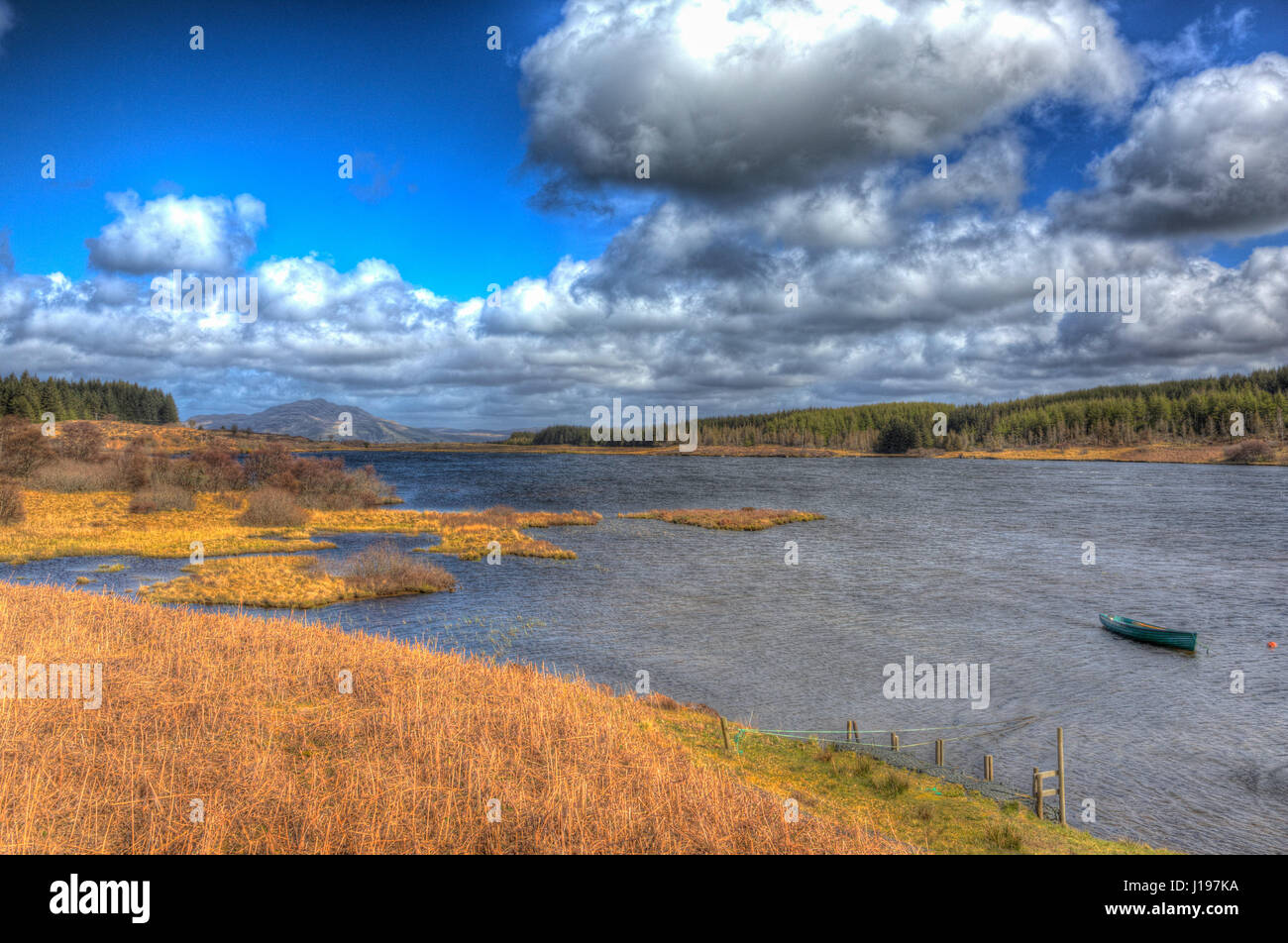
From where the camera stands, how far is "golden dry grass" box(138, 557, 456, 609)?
129ft

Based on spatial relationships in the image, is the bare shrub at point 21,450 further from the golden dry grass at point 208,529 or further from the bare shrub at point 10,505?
the bare shrub at point 10,505

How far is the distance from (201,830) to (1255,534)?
8909 centimetres

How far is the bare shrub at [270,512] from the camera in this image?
229ft

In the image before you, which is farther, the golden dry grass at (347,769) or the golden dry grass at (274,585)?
the golden dry grass at (274,585)

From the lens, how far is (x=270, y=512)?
7025cm

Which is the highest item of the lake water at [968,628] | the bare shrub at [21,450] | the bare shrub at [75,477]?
the bare shrub at [21,450]

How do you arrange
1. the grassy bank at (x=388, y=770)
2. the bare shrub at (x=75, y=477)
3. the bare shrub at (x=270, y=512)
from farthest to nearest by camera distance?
the bare shrub at (x=75, y=477)
the bare shrub at (x=270, y=512)
the grassy bank at (x=388, y=770)

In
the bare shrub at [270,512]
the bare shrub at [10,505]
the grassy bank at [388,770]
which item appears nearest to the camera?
the grassy bank at [388,770]

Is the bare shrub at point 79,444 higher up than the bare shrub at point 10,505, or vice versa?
the bare shrub at point 79,444

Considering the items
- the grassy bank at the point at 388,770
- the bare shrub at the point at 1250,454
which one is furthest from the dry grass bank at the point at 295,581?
the bare shrub at the point at 1250,454

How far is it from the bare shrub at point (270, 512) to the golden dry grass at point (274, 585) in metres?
21.1

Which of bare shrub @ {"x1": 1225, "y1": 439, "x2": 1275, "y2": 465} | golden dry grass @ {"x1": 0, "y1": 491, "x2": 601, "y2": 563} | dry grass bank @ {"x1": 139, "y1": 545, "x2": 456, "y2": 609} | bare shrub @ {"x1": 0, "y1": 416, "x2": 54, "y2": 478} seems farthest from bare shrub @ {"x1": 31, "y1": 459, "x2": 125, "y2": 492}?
bare shrub @ {"x1": 1225, "y1": 439, "x2": 1275, "y2": 465}

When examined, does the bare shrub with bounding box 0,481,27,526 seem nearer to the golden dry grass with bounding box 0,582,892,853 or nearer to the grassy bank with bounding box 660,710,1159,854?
the golden dry grass with bounding box 0,582,892,853
